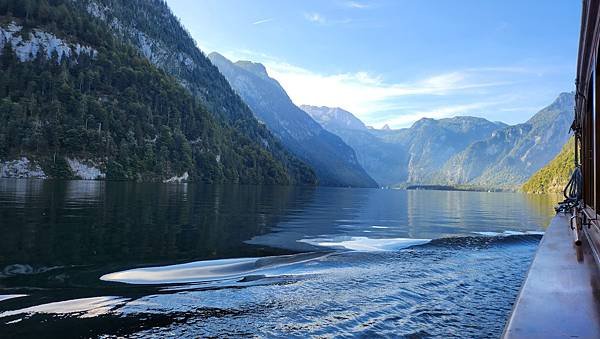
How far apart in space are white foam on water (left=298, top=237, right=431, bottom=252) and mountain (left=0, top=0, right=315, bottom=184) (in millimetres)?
105200

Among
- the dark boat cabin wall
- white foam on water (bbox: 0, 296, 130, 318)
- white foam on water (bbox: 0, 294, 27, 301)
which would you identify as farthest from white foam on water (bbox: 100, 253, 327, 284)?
the dark boat cabin wall

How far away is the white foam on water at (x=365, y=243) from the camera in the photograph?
626 inches

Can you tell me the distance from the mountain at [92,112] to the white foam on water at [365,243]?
105 metres

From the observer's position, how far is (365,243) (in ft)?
56.4

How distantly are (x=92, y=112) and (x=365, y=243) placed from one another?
137 metres

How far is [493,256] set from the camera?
15.2 m

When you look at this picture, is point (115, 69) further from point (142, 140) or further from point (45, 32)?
point (142, 140)

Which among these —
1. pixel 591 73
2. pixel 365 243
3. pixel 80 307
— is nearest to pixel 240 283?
pixel 80 307

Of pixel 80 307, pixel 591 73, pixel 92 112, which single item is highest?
pixel 92 112

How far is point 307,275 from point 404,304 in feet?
10.0

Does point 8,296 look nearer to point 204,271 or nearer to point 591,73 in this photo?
point 204,271

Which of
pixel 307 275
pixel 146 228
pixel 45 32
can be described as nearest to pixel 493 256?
pixel 307 275

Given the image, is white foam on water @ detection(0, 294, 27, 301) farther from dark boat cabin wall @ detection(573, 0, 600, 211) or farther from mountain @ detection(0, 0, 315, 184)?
mountain @ detection(0, 0, 315, 184)

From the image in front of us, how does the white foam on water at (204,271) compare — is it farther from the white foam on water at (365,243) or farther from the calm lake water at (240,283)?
the white foam on water at (365,243)
